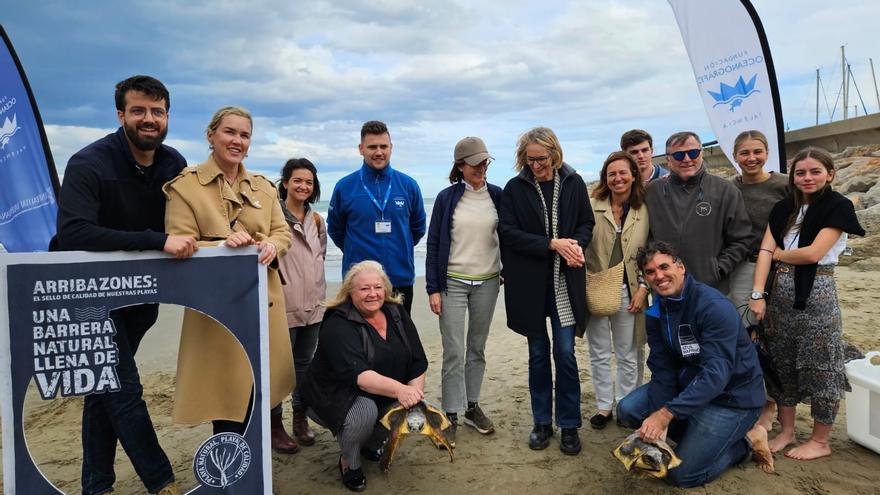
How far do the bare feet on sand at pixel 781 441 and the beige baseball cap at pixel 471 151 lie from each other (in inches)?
93.5

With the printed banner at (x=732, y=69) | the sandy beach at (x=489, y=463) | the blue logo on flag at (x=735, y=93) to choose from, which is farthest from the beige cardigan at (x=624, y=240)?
the blue logo on flag at (x=735, y=93)

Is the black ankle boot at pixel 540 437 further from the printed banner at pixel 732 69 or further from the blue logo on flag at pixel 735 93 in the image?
the blue logo on flag at pixel 735 93

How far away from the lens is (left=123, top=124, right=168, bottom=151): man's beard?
240 centimetres

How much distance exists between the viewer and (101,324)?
7.32 ft

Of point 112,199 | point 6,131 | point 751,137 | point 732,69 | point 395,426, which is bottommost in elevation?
point 395,426

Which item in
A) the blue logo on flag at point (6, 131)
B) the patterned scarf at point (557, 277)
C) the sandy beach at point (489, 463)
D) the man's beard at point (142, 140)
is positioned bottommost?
the sandy beach at point (489, 463)

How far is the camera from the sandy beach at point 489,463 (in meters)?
2.87

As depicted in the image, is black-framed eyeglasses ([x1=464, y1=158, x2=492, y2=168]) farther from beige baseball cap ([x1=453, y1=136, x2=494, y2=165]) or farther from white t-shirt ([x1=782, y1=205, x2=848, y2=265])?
white t-shirt ([x1=782, y1=205, x2=848, y2=265])

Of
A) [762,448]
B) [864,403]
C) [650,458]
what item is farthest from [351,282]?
[864,403]

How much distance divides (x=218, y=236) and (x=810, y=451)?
3372 millimetres

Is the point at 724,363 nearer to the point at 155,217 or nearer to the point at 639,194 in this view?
the point at 639,194

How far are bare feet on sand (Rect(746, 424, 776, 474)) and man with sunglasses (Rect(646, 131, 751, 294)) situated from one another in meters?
0.84

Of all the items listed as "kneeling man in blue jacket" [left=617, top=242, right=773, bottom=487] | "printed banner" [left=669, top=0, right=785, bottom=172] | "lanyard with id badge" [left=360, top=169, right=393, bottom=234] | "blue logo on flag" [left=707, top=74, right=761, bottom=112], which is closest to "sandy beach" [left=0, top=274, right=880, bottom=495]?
"kneeling man in blue jacket" [left=617, top=242, right=773, bottom=487]

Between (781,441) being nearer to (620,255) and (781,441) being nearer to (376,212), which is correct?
(620,255)
